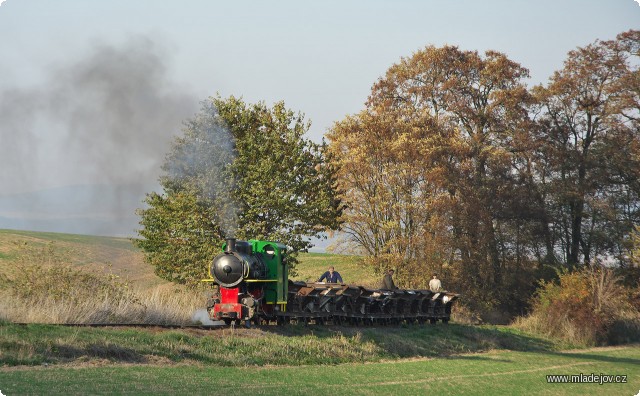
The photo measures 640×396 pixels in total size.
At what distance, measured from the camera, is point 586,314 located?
135 ft

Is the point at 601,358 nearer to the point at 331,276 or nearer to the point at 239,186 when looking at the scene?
the point at 331,276

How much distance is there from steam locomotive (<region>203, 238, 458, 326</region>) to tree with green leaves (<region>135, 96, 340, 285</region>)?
24.3 feet

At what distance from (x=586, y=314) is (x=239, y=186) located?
61.9 ft

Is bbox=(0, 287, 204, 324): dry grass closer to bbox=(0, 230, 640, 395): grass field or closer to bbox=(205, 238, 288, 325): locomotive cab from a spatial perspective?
bbox=(0, 230, 640, 395): grass field

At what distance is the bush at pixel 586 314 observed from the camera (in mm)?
40875

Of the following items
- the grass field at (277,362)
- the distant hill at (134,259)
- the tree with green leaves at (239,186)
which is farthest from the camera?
the distant hill at (134,259)

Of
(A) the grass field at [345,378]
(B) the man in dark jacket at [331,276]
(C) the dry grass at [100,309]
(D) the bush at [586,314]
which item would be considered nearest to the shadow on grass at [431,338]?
(A) the grass field at [345,378]

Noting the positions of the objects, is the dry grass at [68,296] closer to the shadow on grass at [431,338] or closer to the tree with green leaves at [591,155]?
the shadow on grass at [431,338]

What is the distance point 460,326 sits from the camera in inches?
1497

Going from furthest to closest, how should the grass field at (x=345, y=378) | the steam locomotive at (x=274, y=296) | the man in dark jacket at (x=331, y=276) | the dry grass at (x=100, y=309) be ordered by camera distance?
the man in dark jacket at (x=331, y=276) → the steam locomotive at (x=274, y=296) → the dry grass at (x=100, y=309) → the grass field at (x=345, y=378)

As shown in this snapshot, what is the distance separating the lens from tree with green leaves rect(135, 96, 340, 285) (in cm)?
3969

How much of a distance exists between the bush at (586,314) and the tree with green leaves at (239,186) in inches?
486

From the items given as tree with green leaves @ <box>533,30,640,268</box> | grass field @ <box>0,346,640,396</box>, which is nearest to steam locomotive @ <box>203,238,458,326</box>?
grass field @ <box>0,346,640,396</box>

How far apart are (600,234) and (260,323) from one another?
32656 mm
